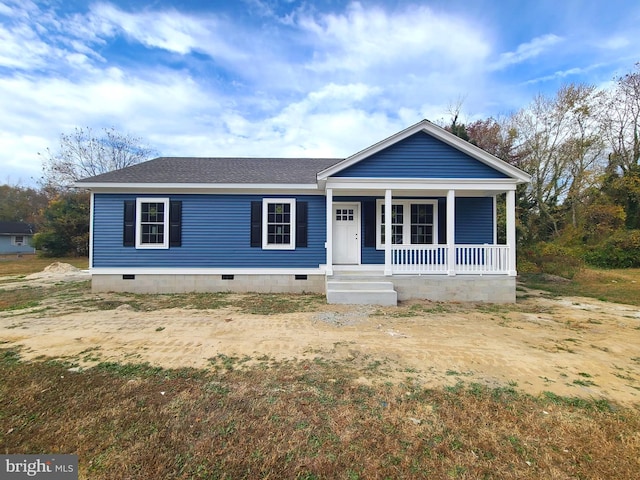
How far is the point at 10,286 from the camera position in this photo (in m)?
10.1

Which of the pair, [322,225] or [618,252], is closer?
[322,225]

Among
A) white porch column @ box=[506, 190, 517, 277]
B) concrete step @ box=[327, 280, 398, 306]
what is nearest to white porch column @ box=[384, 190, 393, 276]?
concrete step @ box=[327, 280, 398, 306]

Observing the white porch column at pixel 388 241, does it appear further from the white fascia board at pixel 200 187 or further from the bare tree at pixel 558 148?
the bare tree at pixel 558 148

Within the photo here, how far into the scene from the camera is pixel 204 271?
915 centimetres

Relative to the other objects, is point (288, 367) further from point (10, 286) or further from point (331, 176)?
point (10, 286)

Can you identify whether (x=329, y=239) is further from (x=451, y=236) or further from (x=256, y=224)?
(x=451, y=236)

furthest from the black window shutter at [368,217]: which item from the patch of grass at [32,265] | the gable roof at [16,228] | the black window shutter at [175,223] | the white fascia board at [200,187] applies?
the gable roof at [16,228]

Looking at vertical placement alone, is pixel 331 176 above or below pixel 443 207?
above

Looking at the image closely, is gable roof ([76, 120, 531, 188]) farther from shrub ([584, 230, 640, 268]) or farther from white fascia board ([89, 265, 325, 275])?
shrub ([584, 230, 640, 268])

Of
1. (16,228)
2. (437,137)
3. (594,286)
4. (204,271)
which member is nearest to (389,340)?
(437,137)

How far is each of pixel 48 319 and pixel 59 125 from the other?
27.3 meters

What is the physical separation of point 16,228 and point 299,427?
52868mm

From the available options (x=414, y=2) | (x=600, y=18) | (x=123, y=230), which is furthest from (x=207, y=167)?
(x=600, y=18)

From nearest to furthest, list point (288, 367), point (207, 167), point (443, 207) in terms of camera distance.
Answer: point (288, 367) → point (443, 207) → point (207, 167)
